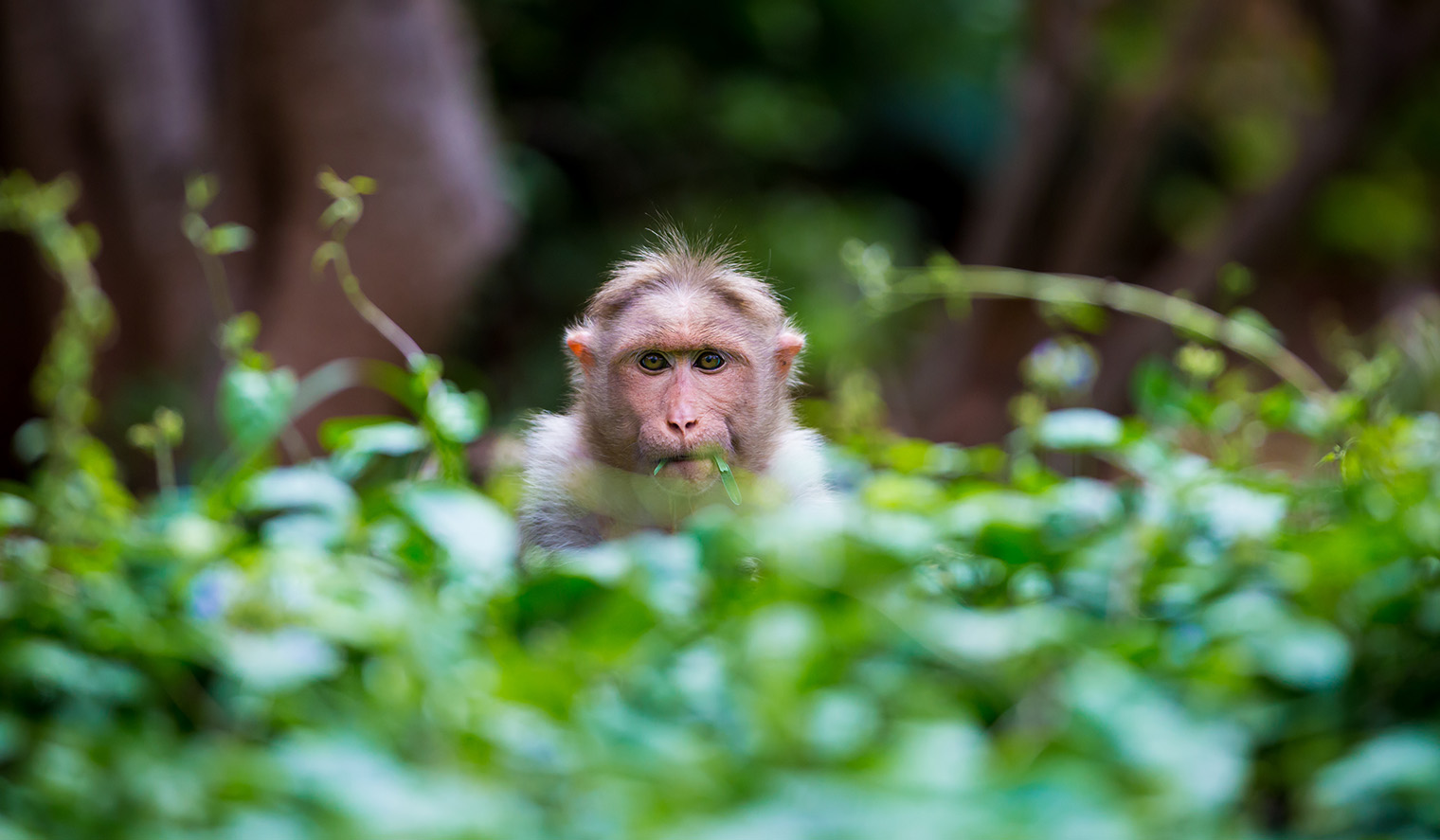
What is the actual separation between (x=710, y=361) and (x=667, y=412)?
0.28 meters

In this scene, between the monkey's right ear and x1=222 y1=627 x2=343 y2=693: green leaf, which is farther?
the monkey's right ear

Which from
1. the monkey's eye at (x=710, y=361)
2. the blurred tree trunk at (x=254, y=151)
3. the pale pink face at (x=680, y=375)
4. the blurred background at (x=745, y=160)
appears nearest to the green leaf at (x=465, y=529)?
the pale pink face at (x=680, y=375)

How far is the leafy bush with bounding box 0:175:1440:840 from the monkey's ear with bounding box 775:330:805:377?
1.53 metres

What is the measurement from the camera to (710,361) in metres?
3.32

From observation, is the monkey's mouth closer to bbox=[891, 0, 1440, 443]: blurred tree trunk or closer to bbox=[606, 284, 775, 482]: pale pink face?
bbox=[606, 284, 775, 482]: pale pink face

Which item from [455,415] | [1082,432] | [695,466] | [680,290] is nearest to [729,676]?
[455,415]

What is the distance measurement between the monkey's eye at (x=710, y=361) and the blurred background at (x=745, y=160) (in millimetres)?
937

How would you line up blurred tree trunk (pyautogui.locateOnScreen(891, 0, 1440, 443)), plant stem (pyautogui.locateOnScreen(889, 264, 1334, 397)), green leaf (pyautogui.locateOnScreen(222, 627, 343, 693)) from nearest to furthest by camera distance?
1. green leaf (pyautogui.locateOnScreen(222, 627, 343, 693))
2. plant stem (pyautogui.locateOnScreen(889, 264, 1334, 397))
3. blurred tree trunk (pyautogui.locateOnScreen(891, 0, 1440, 443))

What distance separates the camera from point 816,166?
12211 mm

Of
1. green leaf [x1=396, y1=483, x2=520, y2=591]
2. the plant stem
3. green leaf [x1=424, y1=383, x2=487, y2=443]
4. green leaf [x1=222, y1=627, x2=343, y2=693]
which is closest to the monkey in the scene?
the plant stem

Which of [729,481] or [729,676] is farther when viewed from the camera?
[729,481]

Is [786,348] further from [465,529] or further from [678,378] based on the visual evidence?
[465,529]

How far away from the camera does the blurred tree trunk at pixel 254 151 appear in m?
6.41

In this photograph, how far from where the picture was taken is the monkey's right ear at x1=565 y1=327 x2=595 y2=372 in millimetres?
3449
